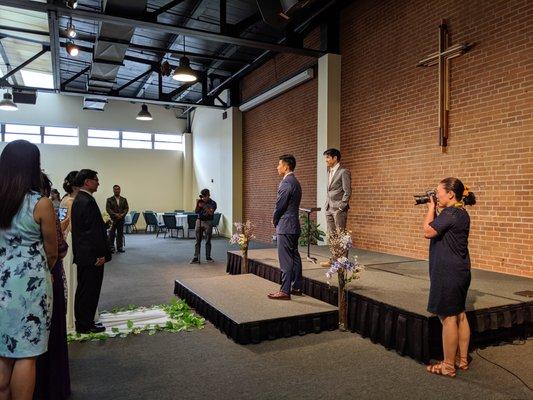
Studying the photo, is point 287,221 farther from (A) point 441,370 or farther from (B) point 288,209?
(A) point 441,370

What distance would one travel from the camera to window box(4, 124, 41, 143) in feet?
44.0

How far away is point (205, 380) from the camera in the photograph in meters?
2.78

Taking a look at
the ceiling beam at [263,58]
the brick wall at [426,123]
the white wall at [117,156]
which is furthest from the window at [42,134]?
the brick wall at [426,123]

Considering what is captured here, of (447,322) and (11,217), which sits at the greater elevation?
(11,217)

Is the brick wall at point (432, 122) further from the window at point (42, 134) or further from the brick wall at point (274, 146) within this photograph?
the window at point (42, 134)

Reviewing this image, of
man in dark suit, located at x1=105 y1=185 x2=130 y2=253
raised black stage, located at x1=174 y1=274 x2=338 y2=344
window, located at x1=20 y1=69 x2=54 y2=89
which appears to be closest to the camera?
raised black stage, located at x1=174 y1=274 x2=338 y2=344

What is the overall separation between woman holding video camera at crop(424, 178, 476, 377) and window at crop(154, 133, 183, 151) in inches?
544

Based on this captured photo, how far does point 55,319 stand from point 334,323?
7.85ft

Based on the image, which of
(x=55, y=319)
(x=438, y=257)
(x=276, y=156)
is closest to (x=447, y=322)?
(x=438, y=257)

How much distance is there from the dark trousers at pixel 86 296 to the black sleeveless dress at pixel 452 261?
2.77 m

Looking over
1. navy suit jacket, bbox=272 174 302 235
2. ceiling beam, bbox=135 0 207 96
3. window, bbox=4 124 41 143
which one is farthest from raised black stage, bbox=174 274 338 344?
window, bbox=4 124 41 143

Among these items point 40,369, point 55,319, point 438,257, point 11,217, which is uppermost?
point 11,217

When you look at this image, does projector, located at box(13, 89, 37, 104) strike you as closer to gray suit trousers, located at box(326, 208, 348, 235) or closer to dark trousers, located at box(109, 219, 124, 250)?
dark trousers, located at box(109, 219, 124, 250)

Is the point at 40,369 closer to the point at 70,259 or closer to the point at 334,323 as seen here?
the point at 70,259
